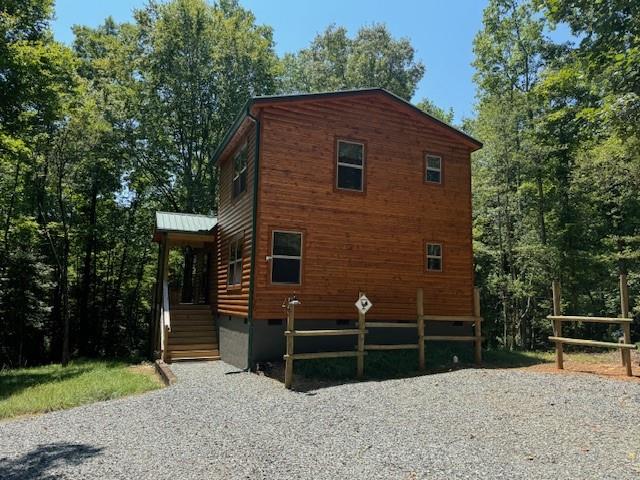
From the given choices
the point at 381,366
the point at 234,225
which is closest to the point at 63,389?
the point at 234,225

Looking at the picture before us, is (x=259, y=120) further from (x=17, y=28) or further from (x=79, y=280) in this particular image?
(x=79, y=280)

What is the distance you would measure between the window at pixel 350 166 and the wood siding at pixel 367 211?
7.3 inches

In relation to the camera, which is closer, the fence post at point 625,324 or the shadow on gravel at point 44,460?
the shadow on gravel at point 44,460

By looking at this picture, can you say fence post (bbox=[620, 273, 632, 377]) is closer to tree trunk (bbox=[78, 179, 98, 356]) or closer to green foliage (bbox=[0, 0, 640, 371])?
green foliage (bbox=[0, 0, 640, 371])

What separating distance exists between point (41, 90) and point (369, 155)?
35.5 feet

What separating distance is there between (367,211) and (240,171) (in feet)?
13.8

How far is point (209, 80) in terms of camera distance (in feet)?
83.9

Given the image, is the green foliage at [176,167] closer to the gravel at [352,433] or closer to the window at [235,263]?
the window at [235,263]

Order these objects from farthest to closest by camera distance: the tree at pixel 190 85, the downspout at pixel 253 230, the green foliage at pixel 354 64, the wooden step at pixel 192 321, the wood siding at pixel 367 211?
the green foliage at pixel 354 64 < the tree at pixel 190 85 < the wooden step at pixel 192 321 < the wood siding at pixel 367 211 < the downspout at pixel 253 230

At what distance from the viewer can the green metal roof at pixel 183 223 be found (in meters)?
15.6

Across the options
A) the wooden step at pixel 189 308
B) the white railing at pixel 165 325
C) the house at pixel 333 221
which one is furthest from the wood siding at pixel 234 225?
the white railing at pixel 165 325

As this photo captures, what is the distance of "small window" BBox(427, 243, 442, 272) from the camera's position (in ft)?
45.0

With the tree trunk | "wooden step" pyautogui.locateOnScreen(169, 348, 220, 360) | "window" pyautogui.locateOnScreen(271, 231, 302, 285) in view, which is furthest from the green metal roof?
the tree trunk

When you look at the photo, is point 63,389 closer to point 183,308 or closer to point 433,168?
point 183,308
